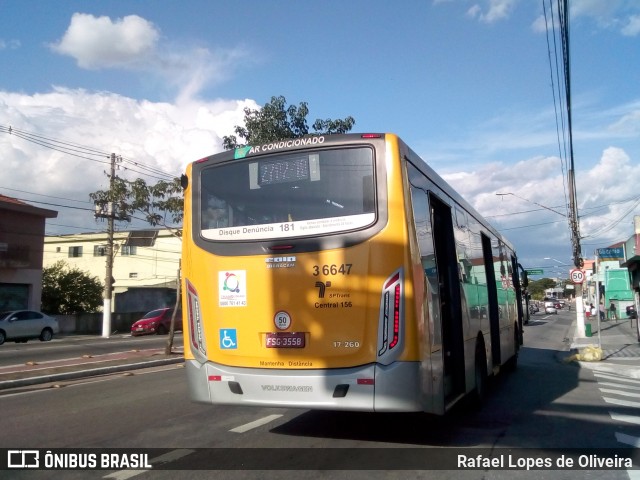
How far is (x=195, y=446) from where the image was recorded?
21.8ft

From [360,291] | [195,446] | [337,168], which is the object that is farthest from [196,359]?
[337,168]

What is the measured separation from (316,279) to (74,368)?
33.0 ft

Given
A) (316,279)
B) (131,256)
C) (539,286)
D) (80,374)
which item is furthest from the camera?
(539,286)

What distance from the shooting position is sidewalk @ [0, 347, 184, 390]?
12242 millimetres

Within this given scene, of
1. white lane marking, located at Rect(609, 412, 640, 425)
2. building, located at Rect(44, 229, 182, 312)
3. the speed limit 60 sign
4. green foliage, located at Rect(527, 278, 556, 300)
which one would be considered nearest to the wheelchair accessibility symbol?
white lane marking, located at Rect(609, 412, 640, 425)

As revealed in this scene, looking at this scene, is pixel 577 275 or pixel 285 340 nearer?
pixel 285 340

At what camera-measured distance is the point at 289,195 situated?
654cm

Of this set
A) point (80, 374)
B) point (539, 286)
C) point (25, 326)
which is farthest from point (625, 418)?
point (539, 286)

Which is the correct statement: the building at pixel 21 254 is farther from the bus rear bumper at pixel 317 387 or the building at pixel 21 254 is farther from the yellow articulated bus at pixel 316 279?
the bus rear bumper at pixel 317 387

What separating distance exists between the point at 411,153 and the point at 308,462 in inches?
135

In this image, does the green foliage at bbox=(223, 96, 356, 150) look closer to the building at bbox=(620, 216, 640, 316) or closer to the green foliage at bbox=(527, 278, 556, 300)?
the building at bbox=(620, 216, 640, 316)

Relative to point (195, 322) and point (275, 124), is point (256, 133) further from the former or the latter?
point (195, 322)

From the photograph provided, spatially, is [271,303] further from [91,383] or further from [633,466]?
[91,383]

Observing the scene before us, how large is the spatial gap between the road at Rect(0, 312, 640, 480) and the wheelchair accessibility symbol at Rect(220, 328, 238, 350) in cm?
111
